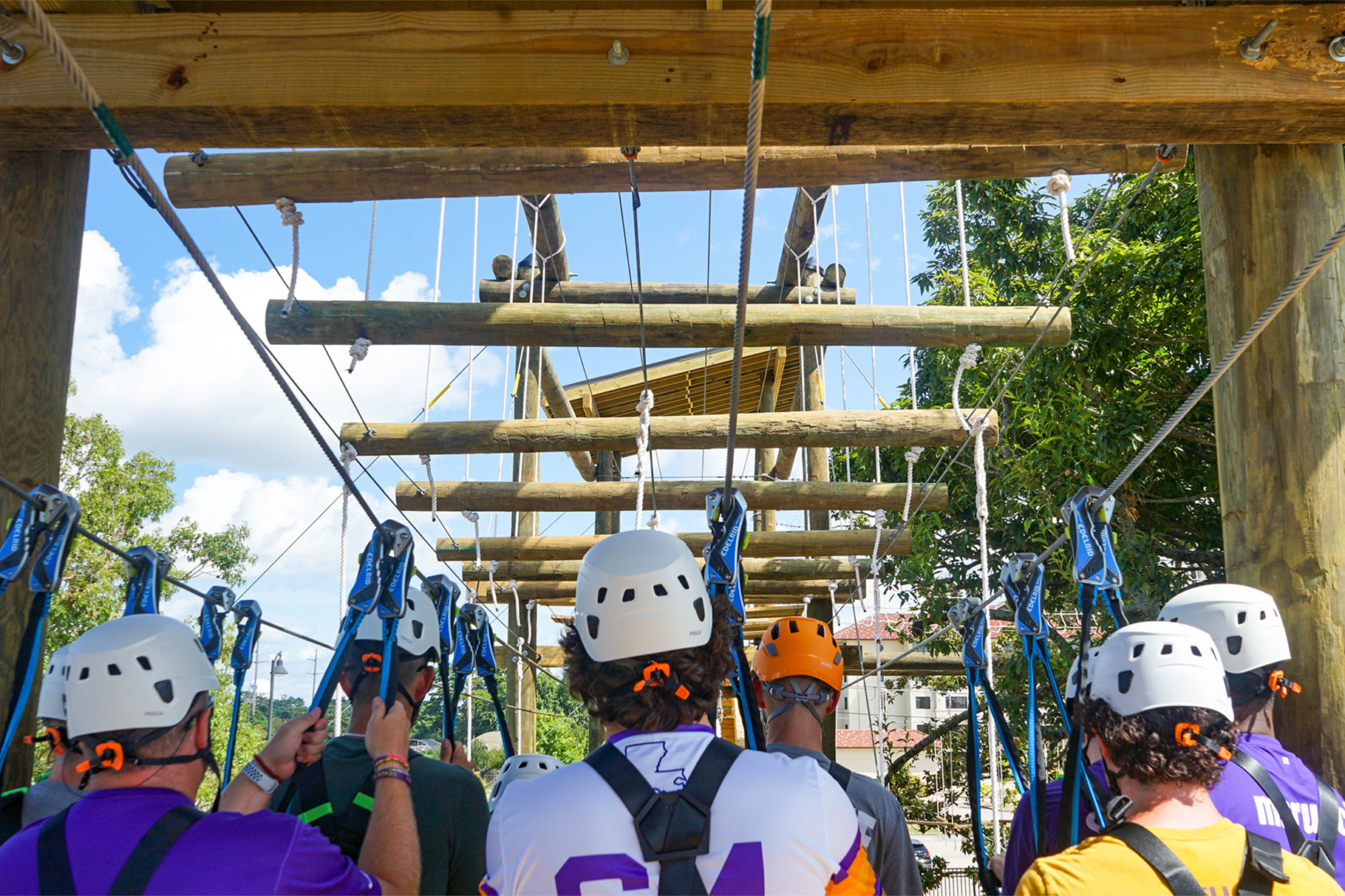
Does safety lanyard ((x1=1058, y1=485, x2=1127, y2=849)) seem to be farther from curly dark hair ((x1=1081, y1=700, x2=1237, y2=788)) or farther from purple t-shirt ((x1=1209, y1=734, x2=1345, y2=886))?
curly dark hair ((x1=1081, y1=700, x2=1237, y2=788))

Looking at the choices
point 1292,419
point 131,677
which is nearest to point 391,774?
point 131,677

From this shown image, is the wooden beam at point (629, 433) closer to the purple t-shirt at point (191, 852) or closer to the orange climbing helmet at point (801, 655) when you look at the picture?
the orange climbing helmet at point (801, 655)

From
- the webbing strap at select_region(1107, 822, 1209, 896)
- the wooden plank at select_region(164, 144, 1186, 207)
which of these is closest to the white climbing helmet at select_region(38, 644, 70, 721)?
the webbing strap at select_region(1107, 822, 1209, 896)

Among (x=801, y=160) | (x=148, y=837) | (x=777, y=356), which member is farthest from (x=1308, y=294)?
(x=777, y=356)

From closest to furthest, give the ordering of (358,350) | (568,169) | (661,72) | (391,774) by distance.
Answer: (391,774), (661,72), (568,169), (358,350)

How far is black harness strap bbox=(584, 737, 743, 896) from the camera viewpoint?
164cm

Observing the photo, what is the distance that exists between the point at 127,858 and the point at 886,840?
5.54 ft

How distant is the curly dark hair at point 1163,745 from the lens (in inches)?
71.4

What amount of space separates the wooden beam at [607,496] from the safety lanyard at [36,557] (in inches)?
186

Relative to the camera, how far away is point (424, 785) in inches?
96.7

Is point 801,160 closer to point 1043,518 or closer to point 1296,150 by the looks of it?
point 1296,150

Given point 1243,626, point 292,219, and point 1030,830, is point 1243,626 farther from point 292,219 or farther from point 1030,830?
point 292,219

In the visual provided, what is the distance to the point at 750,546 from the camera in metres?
8.53

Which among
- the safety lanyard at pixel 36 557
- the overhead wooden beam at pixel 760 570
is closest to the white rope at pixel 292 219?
the safety lanyard at pixel 36 557
